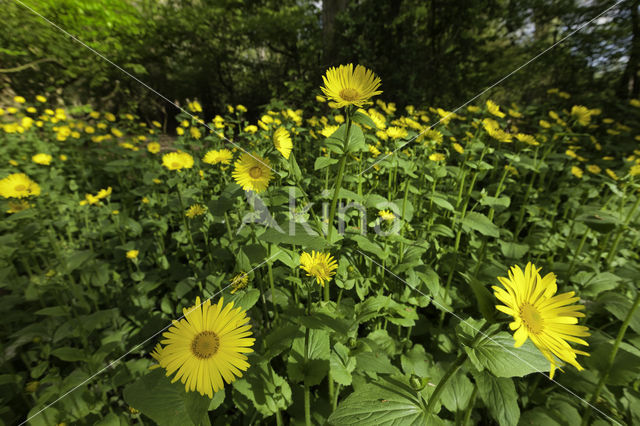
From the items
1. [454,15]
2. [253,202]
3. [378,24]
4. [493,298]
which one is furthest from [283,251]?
[454,15]

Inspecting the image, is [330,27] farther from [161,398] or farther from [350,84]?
[161,398]

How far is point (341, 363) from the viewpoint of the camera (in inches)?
45.9

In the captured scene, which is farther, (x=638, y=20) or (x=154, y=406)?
(x=638, y=20)

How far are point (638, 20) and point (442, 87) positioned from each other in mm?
3015

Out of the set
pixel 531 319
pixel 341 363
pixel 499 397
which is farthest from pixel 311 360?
pixel 531 319

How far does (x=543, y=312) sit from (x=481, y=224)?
1061mm

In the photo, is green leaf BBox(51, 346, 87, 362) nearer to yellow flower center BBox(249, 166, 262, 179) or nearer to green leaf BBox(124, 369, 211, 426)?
green leaf BBox(124, 369, 211, 426)

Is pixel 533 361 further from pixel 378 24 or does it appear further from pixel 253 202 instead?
pixel 378 24

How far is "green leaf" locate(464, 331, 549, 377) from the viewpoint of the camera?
73 centimetres

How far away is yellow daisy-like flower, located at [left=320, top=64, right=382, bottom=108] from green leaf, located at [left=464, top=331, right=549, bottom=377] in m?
0.91

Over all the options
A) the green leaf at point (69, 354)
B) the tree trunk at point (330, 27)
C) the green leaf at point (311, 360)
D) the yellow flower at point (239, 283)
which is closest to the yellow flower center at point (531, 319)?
the green leaf at point (311, 360)

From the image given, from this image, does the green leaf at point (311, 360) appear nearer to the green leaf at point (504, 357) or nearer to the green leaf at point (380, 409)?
the green leaf at point (380, 409)

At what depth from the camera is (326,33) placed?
5910 millimetres

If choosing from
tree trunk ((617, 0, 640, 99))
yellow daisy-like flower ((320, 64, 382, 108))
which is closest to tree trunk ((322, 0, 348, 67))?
tree trunk ((617, 0, 640, 99))
